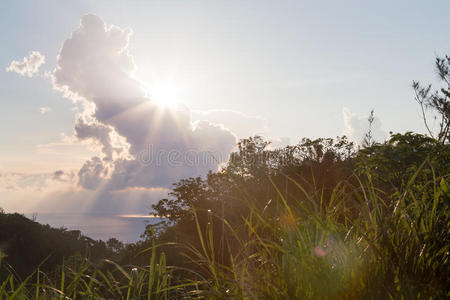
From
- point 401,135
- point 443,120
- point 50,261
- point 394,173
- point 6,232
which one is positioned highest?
point 443,120

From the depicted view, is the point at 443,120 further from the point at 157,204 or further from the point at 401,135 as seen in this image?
the point at 157,204

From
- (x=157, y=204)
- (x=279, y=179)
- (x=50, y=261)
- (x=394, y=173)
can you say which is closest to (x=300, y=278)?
(x=394, y=173)

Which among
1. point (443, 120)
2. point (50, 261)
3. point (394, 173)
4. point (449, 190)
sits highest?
point (443, 120)

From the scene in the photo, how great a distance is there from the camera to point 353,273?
2430 mm

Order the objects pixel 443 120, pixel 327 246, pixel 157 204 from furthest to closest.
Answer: pixel 443 120 < pixel 157 204 < pixel 327 246

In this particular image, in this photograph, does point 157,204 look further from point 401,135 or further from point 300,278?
point 300,278

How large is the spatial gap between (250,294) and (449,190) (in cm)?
144

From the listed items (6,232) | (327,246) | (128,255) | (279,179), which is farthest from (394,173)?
(6,232)

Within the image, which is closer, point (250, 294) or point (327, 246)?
point (250, 294)

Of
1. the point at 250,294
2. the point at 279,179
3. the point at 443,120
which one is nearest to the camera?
the point at 250,294

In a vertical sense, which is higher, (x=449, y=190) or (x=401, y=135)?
(x=401, y=135)

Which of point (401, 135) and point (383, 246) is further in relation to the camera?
point (401, 135)

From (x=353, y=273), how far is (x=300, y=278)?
0.34 m

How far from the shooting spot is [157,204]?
15352 millimetres
